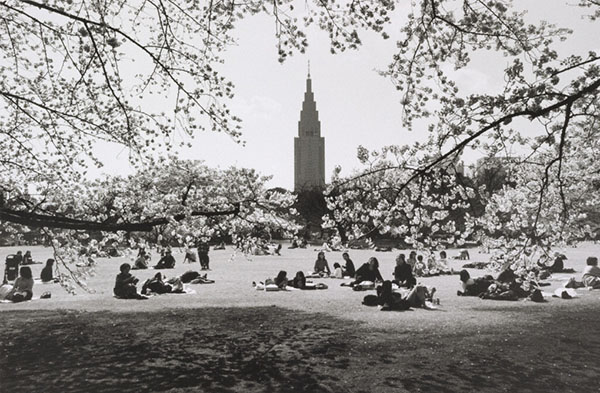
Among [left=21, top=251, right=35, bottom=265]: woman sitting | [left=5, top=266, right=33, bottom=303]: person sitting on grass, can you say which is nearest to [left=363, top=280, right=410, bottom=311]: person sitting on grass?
A: [left=5, top=266, right=33, bottom=303]: person sitting on grass

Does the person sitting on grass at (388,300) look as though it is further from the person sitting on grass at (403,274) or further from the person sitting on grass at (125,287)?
the person sitting on grass at (125,287)

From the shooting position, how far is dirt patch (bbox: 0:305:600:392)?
24.1ft

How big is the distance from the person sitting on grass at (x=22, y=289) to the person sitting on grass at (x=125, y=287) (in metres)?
2.66

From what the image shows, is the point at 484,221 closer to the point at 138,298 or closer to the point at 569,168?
the point at 569,168

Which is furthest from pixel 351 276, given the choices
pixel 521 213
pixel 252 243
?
pixel 521 213

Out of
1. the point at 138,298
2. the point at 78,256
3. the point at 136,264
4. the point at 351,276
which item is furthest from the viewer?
the point at 136,264

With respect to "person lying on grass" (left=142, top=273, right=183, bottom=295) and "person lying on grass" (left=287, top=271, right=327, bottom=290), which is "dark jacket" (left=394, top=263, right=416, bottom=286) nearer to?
"person lying on grass" (left=287, top=271, right=327, bottom=290)

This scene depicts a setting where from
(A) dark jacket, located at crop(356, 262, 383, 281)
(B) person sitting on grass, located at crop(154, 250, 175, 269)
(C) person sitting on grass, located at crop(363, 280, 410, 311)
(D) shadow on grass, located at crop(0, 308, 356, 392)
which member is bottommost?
(D) shadow on grass, located at crop(0, 308, 356, 392)

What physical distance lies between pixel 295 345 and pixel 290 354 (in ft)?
2.35

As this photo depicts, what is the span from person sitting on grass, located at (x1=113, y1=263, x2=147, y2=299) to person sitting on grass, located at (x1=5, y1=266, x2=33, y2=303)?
105 inches

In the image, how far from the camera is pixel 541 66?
6.15 m

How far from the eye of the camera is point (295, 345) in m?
9.86

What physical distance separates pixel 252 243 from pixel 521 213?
690 cm

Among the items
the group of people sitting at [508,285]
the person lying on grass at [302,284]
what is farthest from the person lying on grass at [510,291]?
the person lying on grass at [302,284]
